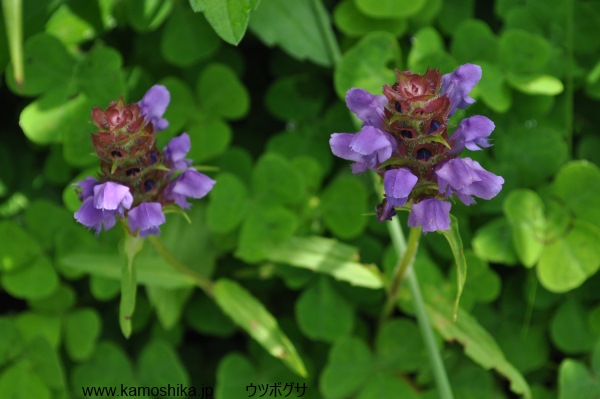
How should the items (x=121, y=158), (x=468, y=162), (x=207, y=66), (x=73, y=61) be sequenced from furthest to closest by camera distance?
(x=207, y=66) → (x=73, y=61) → (x=121, y=158) → (x=468, y=162)

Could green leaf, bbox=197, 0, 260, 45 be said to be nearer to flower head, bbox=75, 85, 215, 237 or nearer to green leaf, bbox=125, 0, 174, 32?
flower head, bbox=75, 85, 215, 237

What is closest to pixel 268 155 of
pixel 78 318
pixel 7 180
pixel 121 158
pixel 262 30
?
pixel 262 30

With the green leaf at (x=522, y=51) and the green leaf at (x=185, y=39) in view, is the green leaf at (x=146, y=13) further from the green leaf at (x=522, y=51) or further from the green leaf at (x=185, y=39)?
the green leaf at (x=522, y=51)

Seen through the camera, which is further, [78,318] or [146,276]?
[78,318]

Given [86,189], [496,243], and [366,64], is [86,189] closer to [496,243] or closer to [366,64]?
[366,64]

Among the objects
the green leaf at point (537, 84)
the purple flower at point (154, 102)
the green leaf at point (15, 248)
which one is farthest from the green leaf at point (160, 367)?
the green leaf at point (537, 84)

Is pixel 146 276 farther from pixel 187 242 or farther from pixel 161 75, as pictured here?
pixel 161 75

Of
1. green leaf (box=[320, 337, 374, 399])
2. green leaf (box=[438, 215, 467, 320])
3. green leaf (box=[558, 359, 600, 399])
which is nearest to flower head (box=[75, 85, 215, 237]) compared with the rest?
green leaf (box=[438, 215, 467, 320])
